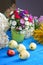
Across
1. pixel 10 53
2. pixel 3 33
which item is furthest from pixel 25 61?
pixel 3 33

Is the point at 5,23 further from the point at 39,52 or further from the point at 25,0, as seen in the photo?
the point at 25,0

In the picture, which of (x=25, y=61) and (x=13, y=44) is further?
(x=13, y=44)

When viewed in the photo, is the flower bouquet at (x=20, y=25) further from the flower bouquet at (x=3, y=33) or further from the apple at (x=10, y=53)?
the apple at (x=10, y=53)

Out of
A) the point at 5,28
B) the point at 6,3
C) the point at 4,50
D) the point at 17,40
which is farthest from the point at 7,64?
the point at 6,3

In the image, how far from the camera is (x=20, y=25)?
136 cm

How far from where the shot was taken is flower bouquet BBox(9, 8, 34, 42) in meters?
1.36

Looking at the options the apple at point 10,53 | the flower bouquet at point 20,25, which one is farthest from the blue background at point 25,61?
the flower bouquet at point 20,25

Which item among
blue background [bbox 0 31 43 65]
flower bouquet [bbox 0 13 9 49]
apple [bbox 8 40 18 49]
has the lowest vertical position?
blue background [bbox 0 31 43 65]

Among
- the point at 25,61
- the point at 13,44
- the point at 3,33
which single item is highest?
the point at 3,33

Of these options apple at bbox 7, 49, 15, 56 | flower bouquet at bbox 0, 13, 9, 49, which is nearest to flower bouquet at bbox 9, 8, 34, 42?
flower bouquet at bbox 0, 13, 9, 49

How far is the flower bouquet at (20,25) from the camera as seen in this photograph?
136 cm

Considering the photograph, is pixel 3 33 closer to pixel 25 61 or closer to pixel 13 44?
pixel 13 44

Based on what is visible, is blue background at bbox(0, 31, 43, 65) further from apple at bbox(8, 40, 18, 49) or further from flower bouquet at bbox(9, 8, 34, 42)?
flower bouquet at bbox(9, 8, 34, 42)

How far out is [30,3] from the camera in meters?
2.54
